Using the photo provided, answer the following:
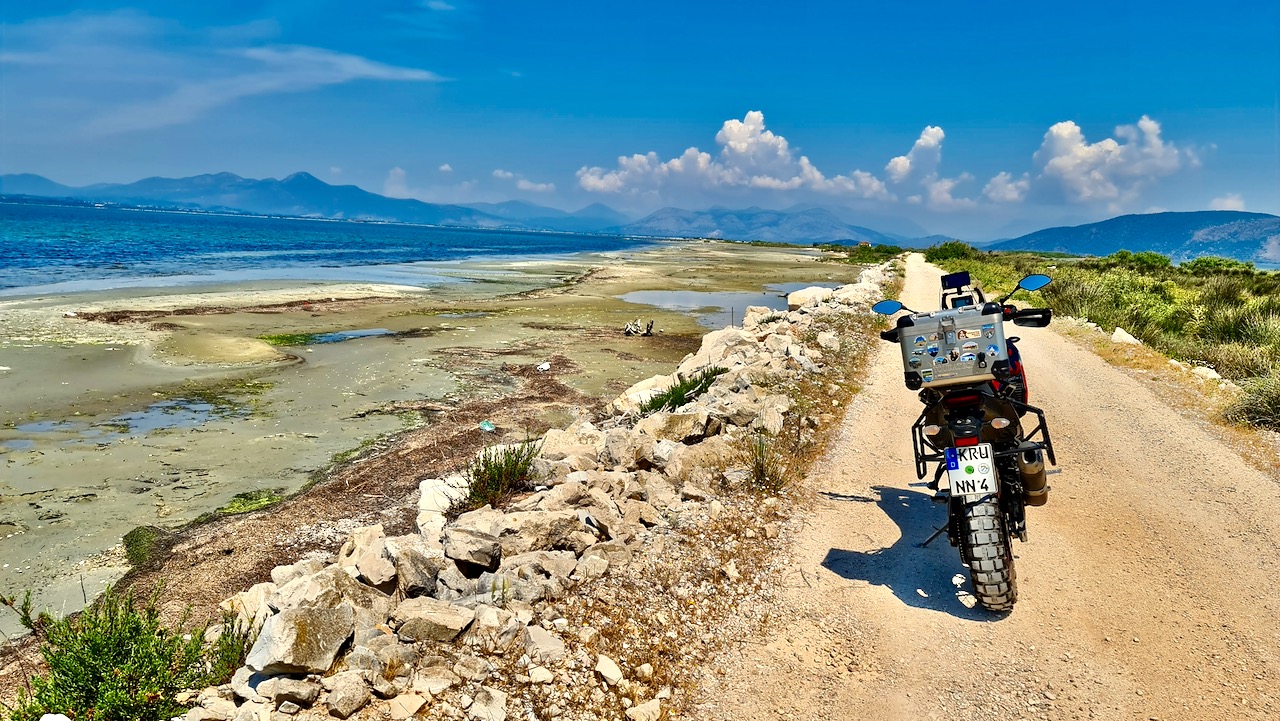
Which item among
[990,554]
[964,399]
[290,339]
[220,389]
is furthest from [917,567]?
[290,339]

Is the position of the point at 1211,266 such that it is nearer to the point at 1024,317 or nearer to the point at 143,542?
the point at 1024,317

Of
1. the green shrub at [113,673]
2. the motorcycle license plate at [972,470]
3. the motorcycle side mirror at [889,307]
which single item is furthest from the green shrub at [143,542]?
the motorcycle license plate at [972,470]

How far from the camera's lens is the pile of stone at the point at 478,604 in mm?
3635

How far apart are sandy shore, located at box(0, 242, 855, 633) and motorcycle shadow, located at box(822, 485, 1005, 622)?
688cm

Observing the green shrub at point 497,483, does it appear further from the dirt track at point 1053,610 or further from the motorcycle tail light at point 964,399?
the motorcycle tail light at point 964,399

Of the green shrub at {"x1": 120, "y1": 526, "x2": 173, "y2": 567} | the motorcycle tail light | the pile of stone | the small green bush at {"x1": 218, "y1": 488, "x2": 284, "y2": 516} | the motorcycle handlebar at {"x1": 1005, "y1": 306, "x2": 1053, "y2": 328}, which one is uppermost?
the motorcycle handlebar at {"x1": 1005, "y1": 306, "x2": 1053, "y2": 328}

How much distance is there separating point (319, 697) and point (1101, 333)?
748 inches

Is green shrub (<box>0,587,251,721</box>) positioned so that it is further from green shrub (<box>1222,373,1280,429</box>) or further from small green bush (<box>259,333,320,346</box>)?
small green bush (<box>259,333,320,346</box>)

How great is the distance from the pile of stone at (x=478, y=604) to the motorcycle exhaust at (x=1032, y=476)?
2338 millimetres

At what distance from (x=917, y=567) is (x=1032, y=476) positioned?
3.79 ft

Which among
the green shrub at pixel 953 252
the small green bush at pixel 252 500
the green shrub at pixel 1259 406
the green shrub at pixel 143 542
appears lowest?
the green shrub at pixel 143 542

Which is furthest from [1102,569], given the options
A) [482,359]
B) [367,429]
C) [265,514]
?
[482,359]

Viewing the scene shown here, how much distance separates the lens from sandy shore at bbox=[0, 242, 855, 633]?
8602 millimetres

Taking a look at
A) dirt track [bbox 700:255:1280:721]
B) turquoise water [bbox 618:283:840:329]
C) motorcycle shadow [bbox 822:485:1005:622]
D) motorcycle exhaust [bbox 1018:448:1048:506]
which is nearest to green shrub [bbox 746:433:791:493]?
dirt track [bbox 700:255:1280:721]
